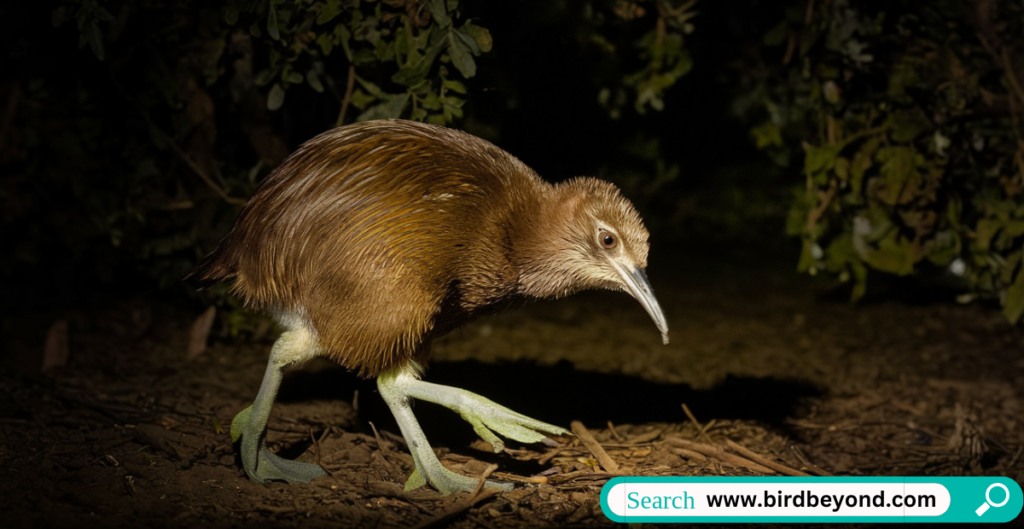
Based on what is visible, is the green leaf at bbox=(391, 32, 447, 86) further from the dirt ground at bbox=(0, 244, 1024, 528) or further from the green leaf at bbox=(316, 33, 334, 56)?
the dirt ground at bbox=(0, 244, 1024, 528)

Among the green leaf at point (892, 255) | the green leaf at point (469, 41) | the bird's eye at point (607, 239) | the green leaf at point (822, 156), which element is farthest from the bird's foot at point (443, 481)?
the green leaf at point (892, 255)

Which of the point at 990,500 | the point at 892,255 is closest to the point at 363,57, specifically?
the point at 892,255

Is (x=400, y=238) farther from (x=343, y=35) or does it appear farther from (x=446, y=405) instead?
(x=343, y=35)

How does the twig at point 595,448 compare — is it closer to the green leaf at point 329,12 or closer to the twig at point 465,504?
the twig at point 465,504

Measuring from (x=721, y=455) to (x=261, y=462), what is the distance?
1904mm

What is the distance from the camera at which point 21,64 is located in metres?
5.70

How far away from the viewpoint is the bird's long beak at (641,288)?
3.44m

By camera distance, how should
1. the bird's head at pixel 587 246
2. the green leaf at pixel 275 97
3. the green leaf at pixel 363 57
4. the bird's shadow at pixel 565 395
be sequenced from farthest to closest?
the bird's shadow at pixel 565 395, the green leaf at pixel 275 97, the green leaf at pixel 363 57, the bird's head at pixel 587 246

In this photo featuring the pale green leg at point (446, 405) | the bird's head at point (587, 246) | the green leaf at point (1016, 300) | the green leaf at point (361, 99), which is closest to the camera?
the pale green leg at point (446, 405)

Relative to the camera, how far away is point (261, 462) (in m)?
3.52

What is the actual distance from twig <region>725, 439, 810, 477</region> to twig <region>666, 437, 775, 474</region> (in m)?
0.02

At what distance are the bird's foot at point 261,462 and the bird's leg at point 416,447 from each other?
0.39m

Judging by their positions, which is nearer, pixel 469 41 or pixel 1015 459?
pixel 469 41

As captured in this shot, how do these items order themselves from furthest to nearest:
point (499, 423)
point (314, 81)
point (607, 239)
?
point (314, 81), point (607, 239), point (499, 423)
